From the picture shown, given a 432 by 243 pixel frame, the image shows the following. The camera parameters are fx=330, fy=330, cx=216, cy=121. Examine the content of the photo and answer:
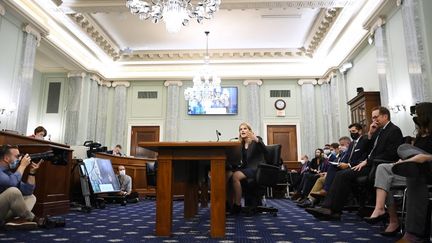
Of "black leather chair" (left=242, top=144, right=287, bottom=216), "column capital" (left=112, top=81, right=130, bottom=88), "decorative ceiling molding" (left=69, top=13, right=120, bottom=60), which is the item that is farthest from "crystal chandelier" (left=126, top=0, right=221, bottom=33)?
"column capital" (left=112, top=81, right=130, bottom=88)

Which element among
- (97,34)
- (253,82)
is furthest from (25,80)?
(253,82)

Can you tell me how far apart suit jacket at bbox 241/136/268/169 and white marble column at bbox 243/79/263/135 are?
6.53m

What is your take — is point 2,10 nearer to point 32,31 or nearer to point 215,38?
point 32,31

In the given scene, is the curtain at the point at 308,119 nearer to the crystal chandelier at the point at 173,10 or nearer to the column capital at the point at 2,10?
the crystal chandelier at the point at 173,10

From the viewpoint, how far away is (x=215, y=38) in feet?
31.3

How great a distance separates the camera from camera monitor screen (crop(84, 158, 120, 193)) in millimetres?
5207

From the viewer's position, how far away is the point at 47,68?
10539 millimetres

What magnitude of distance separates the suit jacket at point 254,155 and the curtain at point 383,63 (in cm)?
359

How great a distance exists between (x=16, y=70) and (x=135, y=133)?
4529 mm

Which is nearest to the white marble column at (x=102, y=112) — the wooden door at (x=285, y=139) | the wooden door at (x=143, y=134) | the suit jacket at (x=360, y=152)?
the wooden door at (x=143, y=134)

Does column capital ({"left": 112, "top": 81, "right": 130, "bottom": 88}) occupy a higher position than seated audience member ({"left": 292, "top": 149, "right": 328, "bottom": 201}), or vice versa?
column capital ({"left": 112, "top": 81, "right": 130, "bottom": 88})

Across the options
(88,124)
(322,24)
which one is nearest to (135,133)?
(88,124)

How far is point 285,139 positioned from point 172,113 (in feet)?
12.5

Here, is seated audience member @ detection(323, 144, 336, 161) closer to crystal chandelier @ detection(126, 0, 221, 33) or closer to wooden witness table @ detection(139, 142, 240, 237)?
crystal chandelier @ detection(126, 0, 221, 33)
